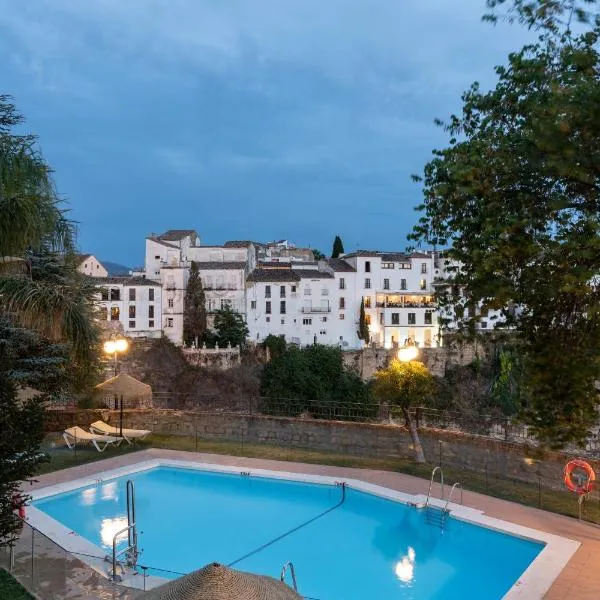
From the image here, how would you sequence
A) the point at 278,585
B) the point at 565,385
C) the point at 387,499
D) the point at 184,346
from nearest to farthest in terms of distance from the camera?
the point at 278,585, the point at 565,385, the point at 387,499, the point at 184,346

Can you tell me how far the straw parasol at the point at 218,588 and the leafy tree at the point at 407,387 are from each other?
1033 cm

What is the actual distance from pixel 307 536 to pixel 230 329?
41649mm

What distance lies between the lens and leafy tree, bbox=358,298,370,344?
55.7m

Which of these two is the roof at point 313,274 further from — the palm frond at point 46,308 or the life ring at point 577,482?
the palm frond at point 46,308

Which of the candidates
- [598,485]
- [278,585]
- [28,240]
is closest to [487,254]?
[278,585]

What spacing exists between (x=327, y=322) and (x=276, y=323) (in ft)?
16.7

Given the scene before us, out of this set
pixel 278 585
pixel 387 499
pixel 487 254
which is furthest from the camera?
pixel 387 499

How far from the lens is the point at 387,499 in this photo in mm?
11859

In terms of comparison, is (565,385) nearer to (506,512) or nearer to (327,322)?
(506,512)

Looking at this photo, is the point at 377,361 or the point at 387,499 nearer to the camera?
the point at 387,499

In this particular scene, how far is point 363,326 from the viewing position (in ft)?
183

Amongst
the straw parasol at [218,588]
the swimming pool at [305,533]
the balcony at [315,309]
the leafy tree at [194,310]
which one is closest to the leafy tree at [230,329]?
the leafy tree at [194,310]

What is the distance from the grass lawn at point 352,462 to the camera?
37.4 ft

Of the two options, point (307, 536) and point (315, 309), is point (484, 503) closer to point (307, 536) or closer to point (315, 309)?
point (307, 536)
